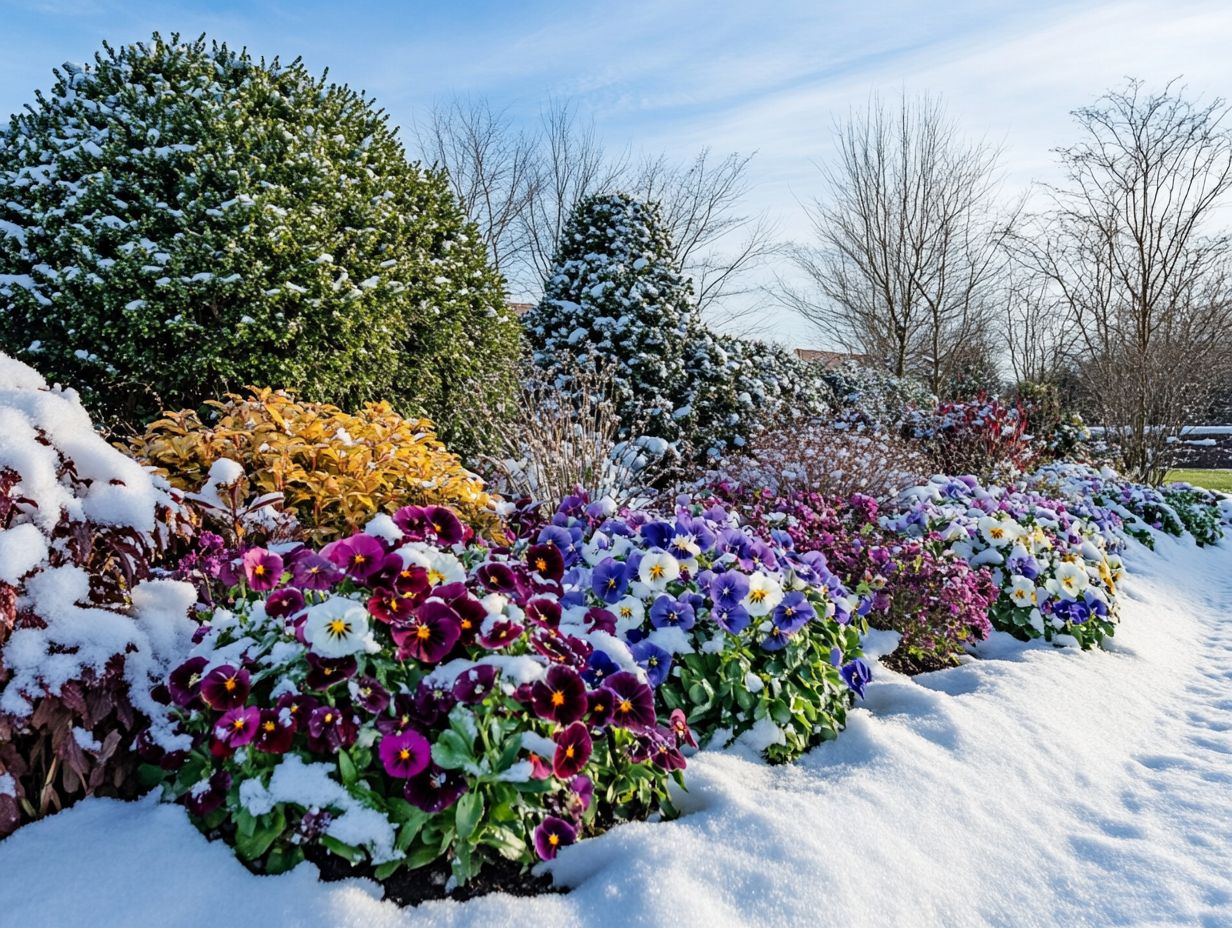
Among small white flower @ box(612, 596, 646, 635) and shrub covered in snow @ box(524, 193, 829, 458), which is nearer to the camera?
small white flower @ box(612, 596, 646, 635)

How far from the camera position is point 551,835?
5.39 feet

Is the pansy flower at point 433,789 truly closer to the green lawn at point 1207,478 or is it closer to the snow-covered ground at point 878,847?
the snow-covered ground at point 878,847

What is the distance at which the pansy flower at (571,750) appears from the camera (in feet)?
5.42

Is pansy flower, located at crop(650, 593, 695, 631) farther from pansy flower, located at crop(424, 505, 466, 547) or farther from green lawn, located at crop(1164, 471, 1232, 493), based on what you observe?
green lawn, located at crop(1164, 471, 1232, 493)

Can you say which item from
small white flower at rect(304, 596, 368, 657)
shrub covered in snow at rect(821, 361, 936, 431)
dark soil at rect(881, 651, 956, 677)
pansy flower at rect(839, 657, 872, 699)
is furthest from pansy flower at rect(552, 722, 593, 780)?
shrub covered in snow at rect(821, 361, 936, 431)

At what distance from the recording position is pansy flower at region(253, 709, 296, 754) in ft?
5.29

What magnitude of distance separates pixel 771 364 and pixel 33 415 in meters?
7.98

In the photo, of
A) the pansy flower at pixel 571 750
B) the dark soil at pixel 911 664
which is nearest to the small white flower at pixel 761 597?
the pansy flower at pixel 571 750

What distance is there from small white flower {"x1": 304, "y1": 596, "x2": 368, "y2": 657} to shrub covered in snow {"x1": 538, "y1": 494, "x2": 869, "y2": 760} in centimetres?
88

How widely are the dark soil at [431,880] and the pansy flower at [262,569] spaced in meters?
0.63

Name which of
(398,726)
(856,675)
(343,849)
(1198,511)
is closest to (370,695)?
(398,726)

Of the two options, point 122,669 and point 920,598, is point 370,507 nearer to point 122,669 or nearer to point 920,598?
point 122,669

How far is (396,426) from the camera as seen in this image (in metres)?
3.59

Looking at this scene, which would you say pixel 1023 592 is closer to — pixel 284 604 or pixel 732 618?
pixel 732 618
